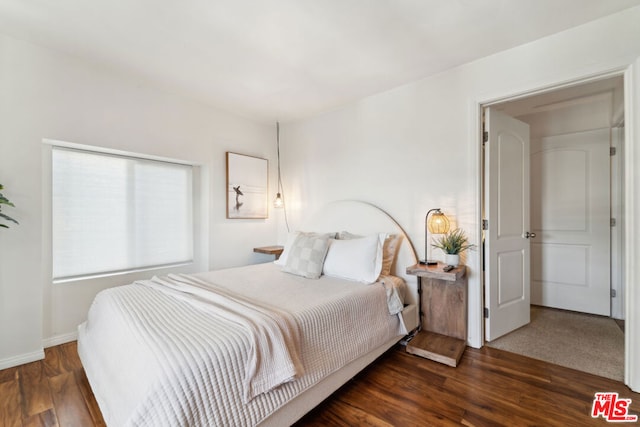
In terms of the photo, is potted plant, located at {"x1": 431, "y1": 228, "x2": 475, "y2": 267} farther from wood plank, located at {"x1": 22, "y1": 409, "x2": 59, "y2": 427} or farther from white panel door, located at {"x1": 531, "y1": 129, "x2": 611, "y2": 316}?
wood plank, located at {"x1": 22, "y1": 409, "x2": 59, "y2": 427}

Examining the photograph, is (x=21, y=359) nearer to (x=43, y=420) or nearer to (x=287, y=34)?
(x=43, y=420)

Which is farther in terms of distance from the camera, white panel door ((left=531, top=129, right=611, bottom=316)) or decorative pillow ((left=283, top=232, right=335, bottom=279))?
white panel door ((left=531, top=129, right=611, bottom=316))

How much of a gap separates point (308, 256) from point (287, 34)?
72.7 inches

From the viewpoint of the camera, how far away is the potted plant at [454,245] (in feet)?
8.00

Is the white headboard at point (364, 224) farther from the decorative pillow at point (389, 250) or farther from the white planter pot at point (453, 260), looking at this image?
the white planter pot at point (453, 260)

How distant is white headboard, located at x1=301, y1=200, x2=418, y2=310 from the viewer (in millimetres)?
2775

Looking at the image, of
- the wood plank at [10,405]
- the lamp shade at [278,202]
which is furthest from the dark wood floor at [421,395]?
the lamp shade at [278,202]

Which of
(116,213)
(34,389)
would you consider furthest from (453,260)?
(116,213)

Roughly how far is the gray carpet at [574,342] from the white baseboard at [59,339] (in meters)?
3.87

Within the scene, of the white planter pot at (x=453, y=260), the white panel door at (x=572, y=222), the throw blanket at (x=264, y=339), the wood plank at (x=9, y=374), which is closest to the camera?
the throw blanket at (x=264, y=339)

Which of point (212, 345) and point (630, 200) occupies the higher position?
point (630, 200)

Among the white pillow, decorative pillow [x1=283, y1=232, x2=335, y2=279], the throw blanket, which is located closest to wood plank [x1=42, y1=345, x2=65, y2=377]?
the throw blanket

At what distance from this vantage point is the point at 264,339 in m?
1.36

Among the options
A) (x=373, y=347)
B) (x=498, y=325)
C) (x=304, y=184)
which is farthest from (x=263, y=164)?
(x=498, y=325)
